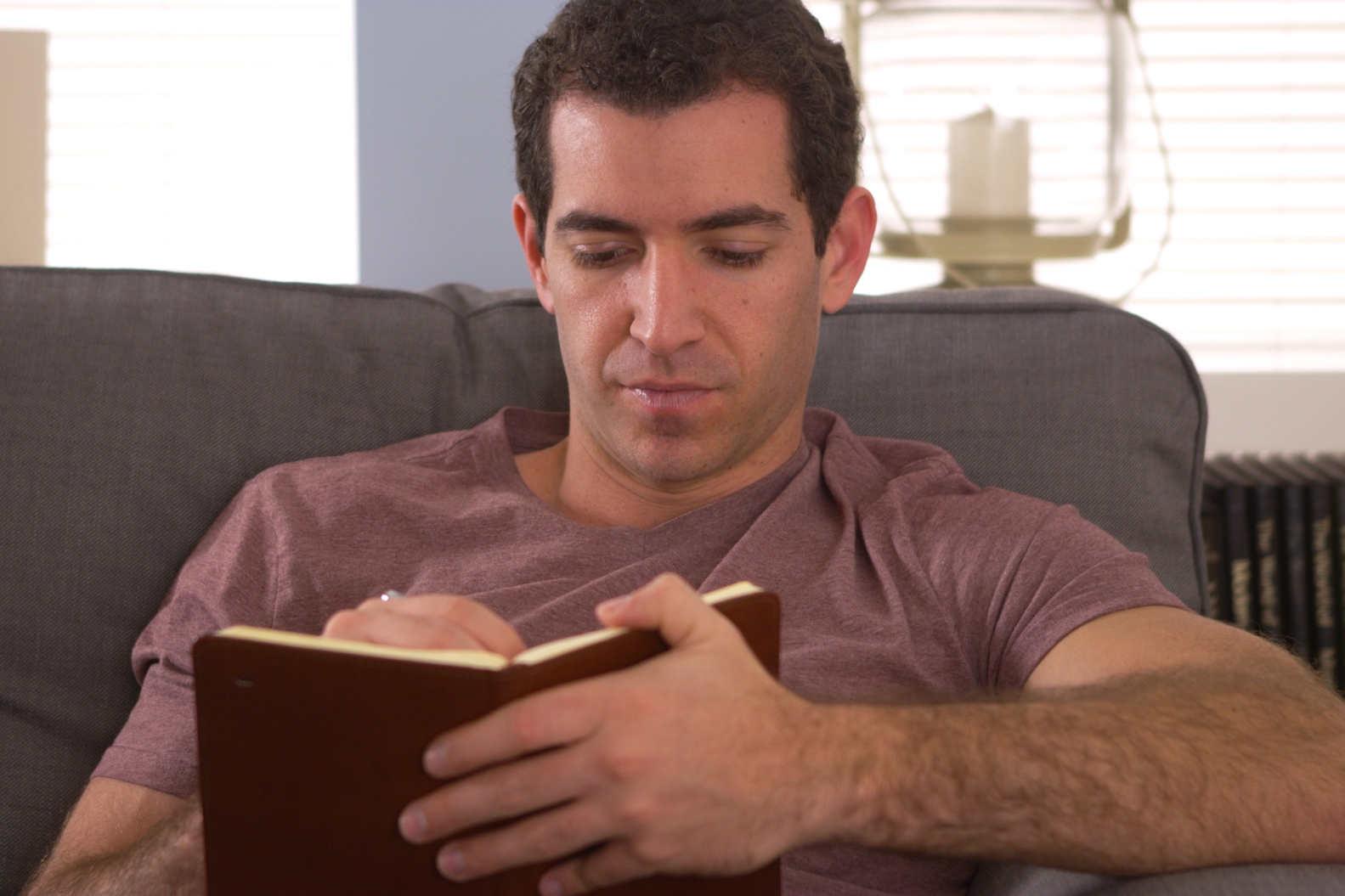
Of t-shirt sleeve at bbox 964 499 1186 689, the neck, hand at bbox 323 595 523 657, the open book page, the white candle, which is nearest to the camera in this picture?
the open book page

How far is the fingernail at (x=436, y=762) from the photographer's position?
61 cm

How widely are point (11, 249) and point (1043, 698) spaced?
1.81 meters

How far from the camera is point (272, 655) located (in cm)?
62

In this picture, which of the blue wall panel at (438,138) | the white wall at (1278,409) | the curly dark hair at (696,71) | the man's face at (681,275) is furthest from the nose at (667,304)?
the white wall at (1278,409)

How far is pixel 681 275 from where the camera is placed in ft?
3.49

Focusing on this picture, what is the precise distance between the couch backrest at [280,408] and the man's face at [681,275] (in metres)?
0.23

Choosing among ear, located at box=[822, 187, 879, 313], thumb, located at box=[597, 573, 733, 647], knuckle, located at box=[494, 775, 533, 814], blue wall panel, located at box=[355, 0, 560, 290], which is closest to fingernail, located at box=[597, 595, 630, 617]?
thumb, located at box=[597, 573, 733, 647]

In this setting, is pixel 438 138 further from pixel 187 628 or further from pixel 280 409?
pixel 187 628

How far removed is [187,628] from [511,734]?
58cm

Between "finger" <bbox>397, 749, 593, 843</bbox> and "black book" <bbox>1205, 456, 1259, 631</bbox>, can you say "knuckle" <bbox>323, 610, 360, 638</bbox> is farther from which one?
"black book" <bbox>1205, 456, 1259, 631</bbox>

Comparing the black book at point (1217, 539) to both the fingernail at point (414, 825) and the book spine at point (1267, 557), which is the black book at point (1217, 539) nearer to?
the book spine at point (1267, 557)

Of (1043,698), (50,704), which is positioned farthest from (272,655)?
(50,704)

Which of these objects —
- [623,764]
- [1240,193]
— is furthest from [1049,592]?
[1240,193]

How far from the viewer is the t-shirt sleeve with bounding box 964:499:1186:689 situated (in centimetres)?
93
